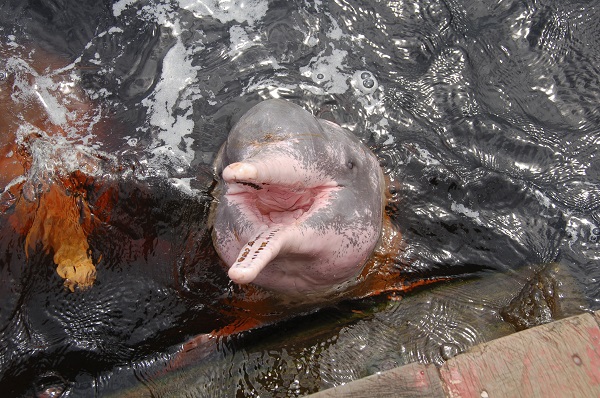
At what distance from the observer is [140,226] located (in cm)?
466

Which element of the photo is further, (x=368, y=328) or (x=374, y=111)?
(x=374, y=111)

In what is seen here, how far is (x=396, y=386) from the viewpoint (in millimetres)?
3227

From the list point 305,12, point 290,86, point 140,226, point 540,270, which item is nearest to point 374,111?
point 290,86

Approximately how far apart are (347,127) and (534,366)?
105 inches

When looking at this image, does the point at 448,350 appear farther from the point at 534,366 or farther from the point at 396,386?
the point at 396,386

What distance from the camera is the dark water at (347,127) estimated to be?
4.05 m

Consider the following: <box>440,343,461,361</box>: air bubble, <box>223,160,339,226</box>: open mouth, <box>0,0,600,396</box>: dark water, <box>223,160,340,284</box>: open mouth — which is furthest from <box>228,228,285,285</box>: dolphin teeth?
<box>440,343,461,361</box>: air bubble

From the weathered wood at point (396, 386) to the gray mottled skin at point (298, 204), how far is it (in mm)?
787

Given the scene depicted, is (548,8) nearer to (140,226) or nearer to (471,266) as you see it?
(471,266)

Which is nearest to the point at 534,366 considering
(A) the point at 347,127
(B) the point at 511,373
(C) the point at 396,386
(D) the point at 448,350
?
(B) the point at 511,373

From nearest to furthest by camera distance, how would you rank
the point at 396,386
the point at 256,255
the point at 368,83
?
the point at 256,255 < the point at 396,386 < the point at 368,83

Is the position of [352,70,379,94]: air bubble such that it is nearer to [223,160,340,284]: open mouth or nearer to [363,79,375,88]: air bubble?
[363,79,375,88]: air bubble

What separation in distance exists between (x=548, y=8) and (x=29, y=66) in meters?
5.38

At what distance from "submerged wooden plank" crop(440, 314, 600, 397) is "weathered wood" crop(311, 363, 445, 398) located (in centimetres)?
9
